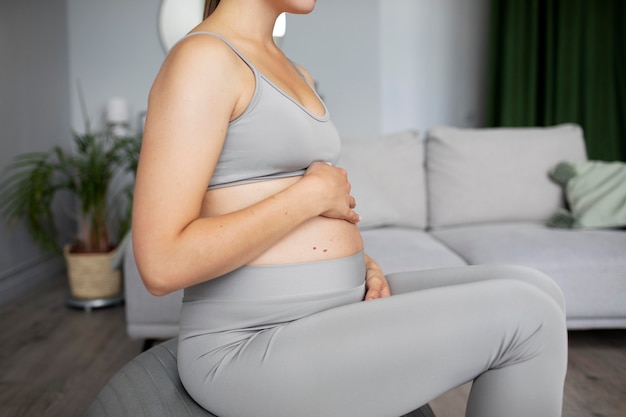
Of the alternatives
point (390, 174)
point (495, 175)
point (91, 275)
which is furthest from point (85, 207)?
point (495, 175)

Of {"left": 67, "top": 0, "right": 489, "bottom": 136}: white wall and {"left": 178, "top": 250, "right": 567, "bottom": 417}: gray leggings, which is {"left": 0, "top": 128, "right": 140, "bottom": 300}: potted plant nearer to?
{"left": 67, "top": 0, "right": 489, "bottom": 136}: white wall

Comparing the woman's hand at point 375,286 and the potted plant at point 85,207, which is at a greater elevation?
the woman's hand at point 375,286

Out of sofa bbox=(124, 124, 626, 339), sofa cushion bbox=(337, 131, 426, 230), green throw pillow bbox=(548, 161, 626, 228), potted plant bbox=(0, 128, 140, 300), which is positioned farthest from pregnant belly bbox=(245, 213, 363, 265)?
potted plant bbox=(0, 128, 140, 300)

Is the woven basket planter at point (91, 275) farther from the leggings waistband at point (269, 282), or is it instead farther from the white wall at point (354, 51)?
the leggings waistband at point (269, 282)

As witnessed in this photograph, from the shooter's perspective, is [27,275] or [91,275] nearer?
[91,275]

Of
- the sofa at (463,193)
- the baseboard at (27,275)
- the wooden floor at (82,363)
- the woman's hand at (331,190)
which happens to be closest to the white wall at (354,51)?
the baseboard at (27,275)

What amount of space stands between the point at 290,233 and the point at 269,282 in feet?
0.27

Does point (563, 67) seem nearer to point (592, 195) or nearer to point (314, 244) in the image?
point (592, 195)

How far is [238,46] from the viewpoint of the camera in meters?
0.91

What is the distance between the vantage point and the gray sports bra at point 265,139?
84 centimetres

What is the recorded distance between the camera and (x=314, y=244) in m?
0.91

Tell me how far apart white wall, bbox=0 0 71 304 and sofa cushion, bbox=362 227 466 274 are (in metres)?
2.07

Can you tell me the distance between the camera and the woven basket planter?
3.02 metres

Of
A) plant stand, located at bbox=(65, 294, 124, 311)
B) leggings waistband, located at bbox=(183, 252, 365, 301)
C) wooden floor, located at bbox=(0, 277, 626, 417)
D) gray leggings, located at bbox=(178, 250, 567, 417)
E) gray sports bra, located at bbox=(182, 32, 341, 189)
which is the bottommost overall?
plant stand, located at bbox=(65, 294, 124, 311)
